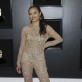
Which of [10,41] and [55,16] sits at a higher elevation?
[55,16]

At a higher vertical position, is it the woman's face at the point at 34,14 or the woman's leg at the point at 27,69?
the woman's face at the point at 34,14

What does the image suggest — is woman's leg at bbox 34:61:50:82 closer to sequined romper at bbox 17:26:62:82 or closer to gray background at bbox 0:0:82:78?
sequined romper at bbox 17:26:62:82

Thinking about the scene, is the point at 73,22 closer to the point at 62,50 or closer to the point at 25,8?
the point at 62,50

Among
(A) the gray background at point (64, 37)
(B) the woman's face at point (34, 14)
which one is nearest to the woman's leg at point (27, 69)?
(B) the woman's face at point (34, 14)

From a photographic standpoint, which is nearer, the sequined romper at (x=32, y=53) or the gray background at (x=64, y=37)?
the sequined romper at (x=32, y=53)

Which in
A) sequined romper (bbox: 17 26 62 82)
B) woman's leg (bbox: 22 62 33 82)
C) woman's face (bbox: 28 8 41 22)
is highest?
woman's face (bbox: 28 8 41 22)

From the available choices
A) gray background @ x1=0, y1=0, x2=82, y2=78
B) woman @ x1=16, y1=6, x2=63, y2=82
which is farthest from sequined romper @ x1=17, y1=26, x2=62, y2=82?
gray background @ x1=0, y1=0, x2=82, y2=78

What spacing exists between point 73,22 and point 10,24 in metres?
0.67

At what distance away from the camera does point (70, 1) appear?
94.1 inches

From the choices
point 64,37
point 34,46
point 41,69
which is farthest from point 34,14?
point 64,37

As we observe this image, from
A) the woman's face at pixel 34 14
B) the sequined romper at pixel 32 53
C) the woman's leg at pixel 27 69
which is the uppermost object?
the woman's face at pixel 34 14

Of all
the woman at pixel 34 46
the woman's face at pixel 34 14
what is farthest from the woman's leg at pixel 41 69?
the woman's face at pixel 34 14

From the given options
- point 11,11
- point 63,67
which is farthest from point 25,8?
point 63,67

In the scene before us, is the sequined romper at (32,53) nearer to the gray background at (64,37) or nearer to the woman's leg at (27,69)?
the woman's leg at (27,69)
